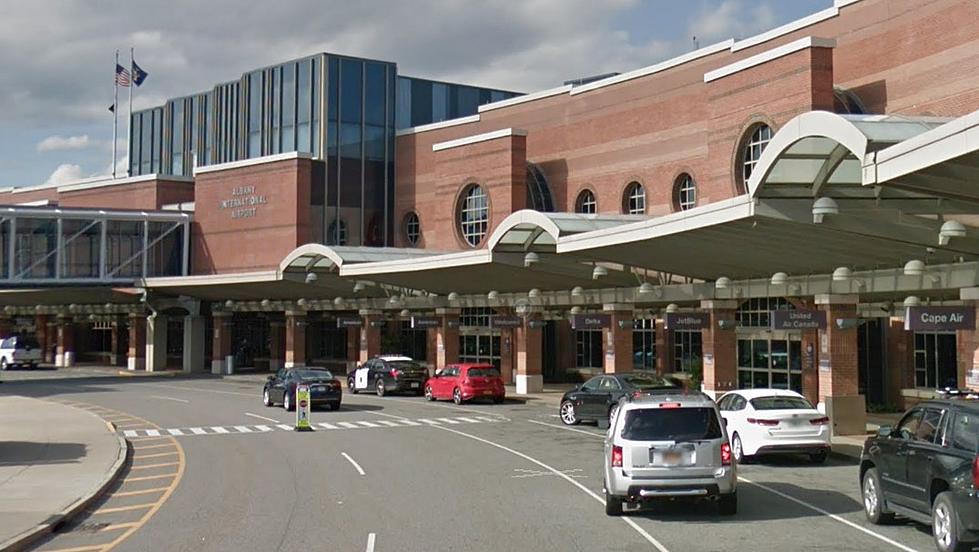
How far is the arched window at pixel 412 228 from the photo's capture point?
207ft

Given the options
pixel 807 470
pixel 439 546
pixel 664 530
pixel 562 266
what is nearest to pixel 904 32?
pixel 562 266

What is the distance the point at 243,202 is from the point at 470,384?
108ft

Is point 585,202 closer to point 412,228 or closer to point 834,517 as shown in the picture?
point 412,228

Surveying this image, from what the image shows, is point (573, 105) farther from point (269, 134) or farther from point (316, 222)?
point (269, 134)

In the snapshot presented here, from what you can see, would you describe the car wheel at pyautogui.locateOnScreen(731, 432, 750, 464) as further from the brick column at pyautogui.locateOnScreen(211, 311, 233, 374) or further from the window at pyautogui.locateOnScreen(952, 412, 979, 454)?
the brick column at pyautogui.locateOnScreen(211, 311, 233, 374)

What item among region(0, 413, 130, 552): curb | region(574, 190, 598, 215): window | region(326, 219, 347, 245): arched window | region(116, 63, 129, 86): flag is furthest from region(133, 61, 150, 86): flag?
region(0, 413, 130, 552): curb

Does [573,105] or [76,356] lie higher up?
[573,105]

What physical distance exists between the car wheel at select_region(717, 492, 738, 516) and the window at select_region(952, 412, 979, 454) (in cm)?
341

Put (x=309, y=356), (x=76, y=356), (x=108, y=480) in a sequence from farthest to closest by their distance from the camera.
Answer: (x=76, y=356) → (x=309, y=356) → (x=108, y=480)

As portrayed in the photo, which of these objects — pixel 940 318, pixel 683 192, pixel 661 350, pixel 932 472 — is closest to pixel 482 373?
pixel 661 350

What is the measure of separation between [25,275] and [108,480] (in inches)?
1912

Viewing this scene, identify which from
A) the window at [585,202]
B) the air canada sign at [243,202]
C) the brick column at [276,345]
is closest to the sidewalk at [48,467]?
the window at [585,202]

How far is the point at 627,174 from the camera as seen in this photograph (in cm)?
4750

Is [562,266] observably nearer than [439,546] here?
No
